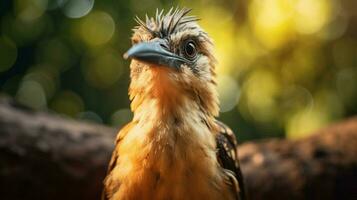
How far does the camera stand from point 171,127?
7.66 ft

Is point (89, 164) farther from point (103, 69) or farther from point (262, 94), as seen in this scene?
point (262, 94)

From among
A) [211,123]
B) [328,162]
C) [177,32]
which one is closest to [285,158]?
[328,162]

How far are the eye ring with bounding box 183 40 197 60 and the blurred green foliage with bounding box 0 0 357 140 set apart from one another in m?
1.35

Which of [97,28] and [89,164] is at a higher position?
[97,28]

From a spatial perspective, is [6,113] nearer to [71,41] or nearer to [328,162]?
[71,41]

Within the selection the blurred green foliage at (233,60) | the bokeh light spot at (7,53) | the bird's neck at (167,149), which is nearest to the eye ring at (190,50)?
the bird's neck at (167,149)

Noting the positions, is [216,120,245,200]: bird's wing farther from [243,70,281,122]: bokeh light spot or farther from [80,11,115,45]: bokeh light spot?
[243,70,281,122]: bokeh light spot

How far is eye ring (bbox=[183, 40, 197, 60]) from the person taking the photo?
2.45 metres

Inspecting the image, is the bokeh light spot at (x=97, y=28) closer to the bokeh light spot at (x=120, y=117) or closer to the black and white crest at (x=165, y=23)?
the bokeh light spot at (x=120, y=117)

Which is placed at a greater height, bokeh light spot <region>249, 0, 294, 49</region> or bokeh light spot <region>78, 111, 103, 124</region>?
bokeh light spot <region>249, 0, 294, 49</region>

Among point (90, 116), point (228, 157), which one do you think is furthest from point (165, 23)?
point (90, 116)

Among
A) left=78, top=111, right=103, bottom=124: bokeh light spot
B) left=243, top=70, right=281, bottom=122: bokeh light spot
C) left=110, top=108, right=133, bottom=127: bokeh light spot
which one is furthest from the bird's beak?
left=78, top=111, right=103, bottom=124: bokeh light spot

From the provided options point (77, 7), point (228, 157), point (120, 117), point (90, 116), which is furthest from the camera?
point (90, 116)

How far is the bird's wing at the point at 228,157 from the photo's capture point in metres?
2.50
